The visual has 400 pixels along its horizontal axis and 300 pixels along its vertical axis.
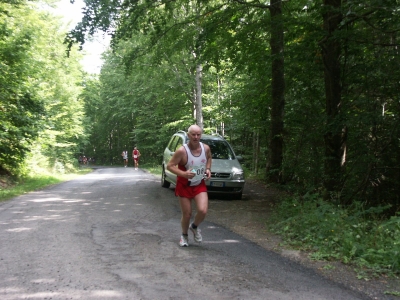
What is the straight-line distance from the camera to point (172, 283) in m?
3.96

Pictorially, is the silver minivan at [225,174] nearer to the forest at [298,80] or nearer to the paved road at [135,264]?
the forest at [298,80]

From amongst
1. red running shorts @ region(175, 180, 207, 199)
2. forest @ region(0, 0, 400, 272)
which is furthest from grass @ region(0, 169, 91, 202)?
red running shorts @ region(175, 180, 207, 199)

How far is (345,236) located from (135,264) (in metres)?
3.16

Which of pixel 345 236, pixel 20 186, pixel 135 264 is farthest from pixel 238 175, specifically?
pixel 20 186

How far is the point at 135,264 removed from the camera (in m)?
4.62

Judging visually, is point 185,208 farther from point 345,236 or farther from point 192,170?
point 345,236

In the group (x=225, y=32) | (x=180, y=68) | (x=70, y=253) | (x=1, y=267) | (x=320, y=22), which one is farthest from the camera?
(x=180, y=68)

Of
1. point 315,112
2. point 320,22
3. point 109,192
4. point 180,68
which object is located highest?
point 180,68

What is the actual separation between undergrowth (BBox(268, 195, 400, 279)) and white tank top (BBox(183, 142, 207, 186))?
195cm

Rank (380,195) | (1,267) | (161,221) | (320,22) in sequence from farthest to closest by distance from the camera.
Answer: (320,22), (380,195), (161,221), (1,267)

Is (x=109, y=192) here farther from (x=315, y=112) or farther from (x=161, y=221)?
(x=315, y=112)

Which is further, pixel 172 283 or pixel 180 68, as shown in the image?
pixel 180 68

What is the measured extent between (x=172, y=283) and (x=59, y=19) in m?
33.2

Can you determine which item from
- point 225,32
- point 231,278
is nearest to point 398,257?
point 231,278
